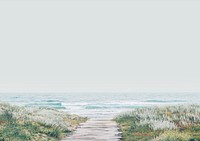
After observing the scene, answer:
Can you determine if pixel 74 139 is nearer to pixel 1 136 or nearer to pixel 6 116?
pixel 1 136

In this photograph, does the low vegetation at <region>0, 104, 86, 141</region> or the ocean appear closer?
the low vegetation at <region>0, 104, 86, 141</region>

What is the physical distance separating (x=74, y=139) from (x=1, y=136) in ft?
13.0

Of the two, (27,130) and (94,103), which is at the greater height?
(94,103)

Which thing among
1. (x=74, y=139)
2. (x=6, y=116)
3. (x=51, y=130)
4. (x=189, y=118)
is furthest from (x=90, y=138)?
(x=189, y=118)

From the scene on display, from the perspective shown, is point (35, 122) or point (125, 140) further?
point (35, 122)

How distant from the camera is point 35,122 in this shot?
27.8 m

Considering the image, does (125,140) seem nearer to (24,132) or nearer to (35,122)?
(24,132)

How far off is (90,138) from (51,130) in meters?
2.85

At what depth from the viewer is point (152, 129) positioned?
1042 inches

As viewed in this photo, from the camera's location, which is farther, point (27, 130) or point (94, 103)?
point (94, 103)

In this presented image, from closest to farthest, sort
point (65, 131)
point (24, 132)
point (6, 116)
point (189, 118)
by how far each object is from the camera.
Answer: point (24, 132)
point (65, 131)
point (6, 116)
point (189, 118)

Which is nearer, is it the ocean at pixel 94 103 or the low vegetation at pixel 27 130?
the low vegetation at pixel 27 130

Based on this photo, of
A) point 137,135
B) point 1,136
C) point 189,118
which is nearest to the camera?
point 1,136

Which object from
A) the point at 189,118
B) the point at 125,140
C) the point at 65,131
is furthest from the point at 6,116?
the point at 189,118
